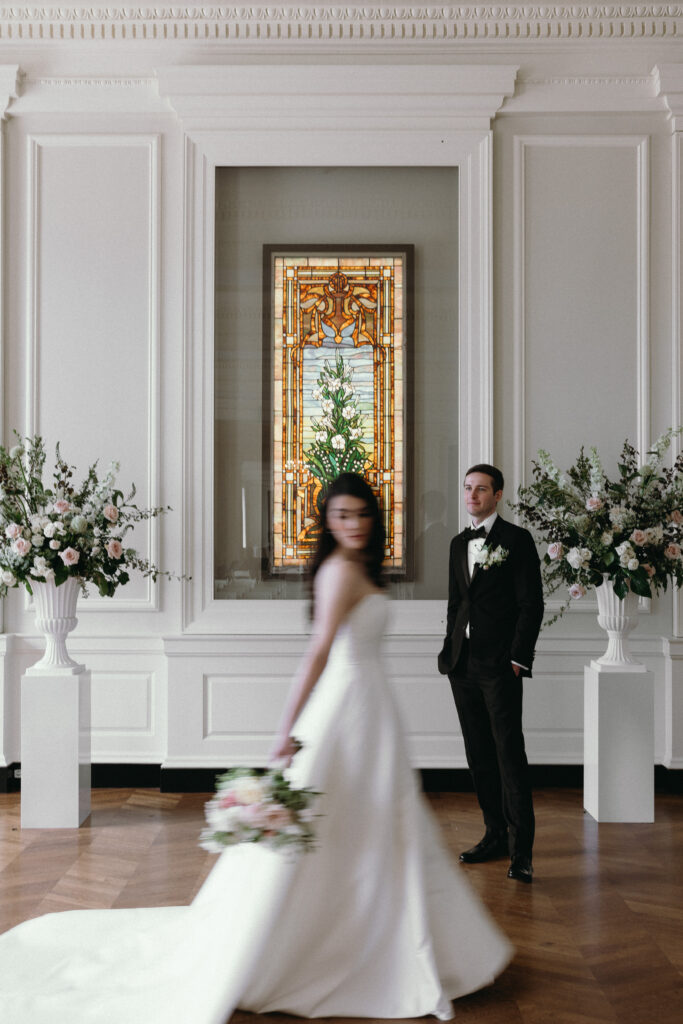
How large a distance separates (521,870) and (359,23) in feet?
16.2

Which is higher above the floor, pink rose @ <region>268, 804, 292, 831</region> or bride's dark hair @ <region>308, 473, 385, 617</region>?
bride's dark hair @ <region>308, 473, 385, 617</region>

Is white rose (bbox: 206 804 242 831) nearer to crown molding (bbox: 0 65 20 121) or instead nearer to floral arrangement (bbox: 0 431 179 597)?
floral arrangement (bbox: 0 431 179 597)

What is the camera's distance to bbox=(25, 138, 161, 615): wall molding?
5.75 meters

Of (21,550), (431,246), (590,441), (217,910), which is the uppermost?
(431,246)

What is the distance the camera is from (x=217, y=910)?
285 cm

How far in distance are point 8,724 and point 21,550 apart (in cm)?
150

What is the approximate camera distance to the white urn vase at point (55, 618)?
5012 millimetres

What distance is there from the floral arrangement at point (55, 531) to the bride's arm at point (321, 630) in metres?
2.23

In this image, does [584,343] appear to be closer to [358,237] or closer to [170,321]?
[358,237]

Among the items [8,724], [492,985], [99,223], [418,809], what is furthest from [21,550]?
[492,985]

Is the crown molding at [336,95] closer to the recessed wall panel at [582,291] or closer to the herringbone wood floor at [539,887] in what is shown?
the recessed wall panel at [582,291]

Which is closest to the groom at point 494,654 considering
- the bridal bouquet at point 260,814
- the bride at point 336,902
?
the bride at point 336,902

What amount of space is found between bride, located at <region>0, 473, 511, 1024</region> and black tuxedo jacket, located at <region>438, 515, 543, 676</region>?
1389 mm

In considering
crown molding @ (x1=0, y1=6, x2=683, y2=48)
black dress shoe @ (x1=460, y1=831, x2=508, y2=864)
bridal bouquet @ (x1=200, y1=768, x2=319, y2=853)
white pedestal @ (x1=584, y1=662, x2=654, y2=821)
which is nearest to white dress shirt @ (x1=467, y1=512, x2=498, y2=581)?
white pedestal @ (x1=584, y1=662, x2=654, y2=821)
